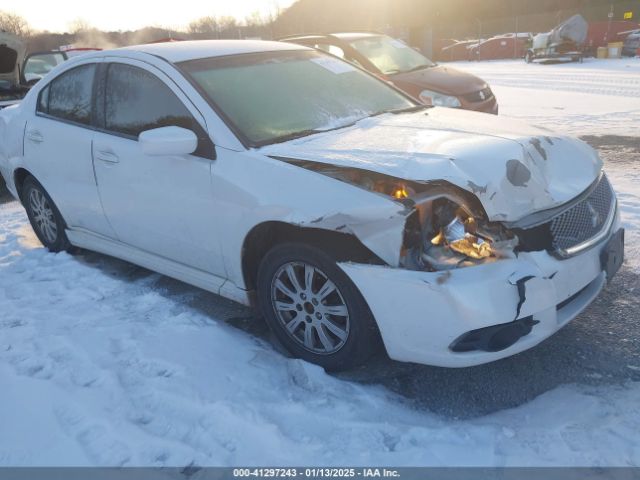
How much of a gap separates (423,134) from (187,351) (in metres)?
1.76

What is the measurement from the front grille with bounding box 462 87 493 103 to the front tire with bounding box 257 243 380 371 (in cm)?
582

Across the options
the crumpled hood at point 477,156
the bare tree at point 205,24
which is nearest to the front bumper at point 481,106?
the crumpled hood at point 477,156

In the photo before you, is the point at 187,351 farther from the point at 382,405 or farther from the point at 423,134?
the point at 423,134

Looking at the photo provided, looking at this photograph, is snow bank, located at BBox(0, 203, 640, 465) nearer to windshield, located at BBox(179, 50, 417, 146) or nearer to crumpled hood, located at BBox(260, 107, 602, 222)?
crumpled hood, located at BBox(260, 107, 602, 222)

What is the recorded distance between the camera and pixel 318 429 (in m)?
2.52

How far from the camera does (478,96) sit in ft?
26.5

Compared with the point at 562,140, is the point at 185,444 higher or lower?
lower

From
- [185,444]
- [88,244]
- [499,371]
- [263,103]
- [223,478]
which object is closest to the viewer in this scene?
[223,478]

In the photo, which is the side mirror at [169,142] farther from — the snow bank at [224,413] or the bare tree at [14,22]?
the bare tree at [14,22]

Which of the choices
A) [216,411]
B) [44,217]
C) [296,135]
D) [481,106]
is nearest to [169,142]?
[296,135]

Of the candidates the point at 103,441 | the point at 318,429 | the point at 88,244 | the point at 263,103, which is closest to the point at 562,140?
the point at 263,103

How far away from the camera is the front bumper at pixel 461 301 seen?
2422 mm

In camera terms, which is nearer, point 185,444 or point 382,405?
point 185,444

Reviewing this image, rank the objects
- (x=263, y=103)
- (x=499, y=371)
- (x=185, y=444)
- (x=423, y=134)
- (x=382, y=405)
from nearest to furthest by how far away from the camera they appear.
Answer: (x=185, y=444), (x=382, y=405), (x=499, y=371), (x=423, y=134), (x=263, y=103)
